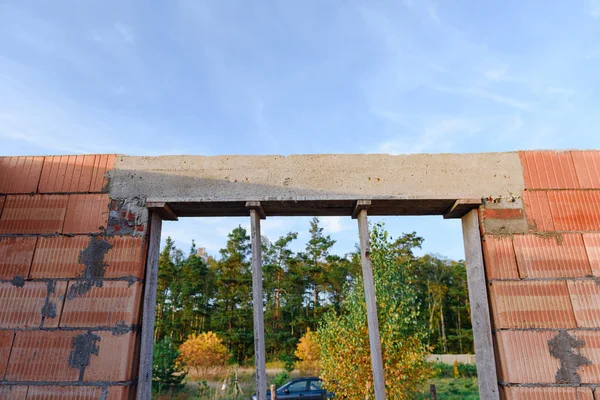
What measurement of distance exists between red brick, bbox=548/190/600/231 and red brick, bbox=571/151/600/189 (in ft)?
0.29

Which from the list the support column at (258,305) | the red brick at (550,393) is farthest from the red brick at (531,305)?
the support column at (258,305)

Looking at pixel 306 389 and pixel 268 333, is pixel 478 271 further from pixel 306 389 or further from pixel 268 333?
pixel 268 333

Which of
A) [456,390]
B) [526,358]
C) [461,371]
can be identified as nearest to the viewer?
[526,358]

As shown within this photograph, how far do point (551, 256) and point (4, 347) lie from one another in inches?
217

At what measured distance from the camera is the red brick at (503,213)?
3.98 m

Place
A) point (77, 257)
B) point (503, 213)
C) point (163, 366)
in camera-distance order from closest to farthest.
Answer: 1. point (77, 257)
2. point (503, 213)
3. point (163, 366)

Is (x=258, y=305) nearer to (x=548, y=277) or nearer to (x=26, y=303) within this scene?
(x=26, y=303)

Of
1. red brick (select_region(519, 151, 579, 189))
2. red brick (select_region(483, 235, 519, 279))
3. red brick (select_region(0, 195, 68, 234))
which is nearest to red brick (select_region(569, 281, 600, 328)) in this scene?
red brick (select_region(483, 235, 519, 279))

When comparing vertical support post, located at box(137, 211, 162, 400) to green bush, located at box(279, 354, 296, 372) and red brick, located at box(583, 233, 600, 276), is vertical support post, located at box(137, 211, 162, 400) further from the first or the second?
green bush, located at box(279, 354, 296, 372)

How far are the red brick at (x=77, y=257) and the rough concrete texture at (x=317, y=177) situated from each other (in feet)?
1.77

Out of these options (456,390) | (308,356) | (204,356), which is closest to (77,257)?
(204,356)

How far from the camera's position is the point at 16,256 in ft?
Result: 12.8

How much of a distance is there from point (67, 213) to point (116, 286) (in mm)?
1000

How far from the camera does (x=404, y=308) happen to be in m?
9.75
